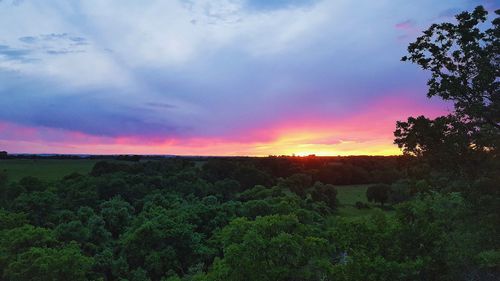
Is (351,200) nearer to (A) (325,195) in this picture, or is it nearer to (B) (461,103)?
(A) (325,195)

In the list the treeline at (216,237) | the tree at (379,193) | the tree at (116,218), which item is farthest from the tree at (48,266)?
the tree at (379,193)

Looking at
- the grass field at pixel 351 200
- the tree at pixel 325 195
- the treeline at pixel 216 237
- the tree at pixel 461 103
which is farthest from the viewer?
the tree at pixel 325 195

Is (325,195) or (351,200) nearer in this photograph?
(325,195)

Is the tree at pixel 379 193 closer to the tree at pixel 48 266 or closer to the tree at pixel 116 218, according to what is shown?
the tree at pixel 116 218

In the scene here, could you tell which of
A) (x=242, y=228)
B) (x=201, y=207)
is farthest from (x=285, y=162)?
(x=242, y=228)

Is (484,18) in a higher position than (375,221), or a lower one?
higher

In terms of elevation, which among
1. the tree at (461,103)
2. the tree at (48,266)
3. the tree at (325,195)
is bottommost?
the tree at (48,266)

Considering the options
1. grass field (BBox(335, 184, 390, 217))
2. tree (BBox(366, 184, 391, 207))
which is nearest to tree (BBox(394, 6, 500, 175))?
grass field (BBox(335, 184, 390, 217))

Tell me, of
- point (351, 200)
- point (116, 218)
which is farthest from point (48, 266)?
point (351, 200)

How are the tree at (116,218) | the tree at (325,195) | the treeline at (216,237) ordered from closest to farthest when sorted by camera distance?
the treeline at (216,237) < the tree at (116,218) < the tree at (325,195)

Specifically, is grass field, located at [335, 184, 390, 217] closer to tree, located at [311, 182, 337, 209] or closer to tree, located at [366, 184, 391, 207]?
tree, located at [366, 184, 391, 207]

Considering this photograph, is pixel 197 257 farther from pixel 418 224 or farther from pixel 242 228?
pixel 418 224
